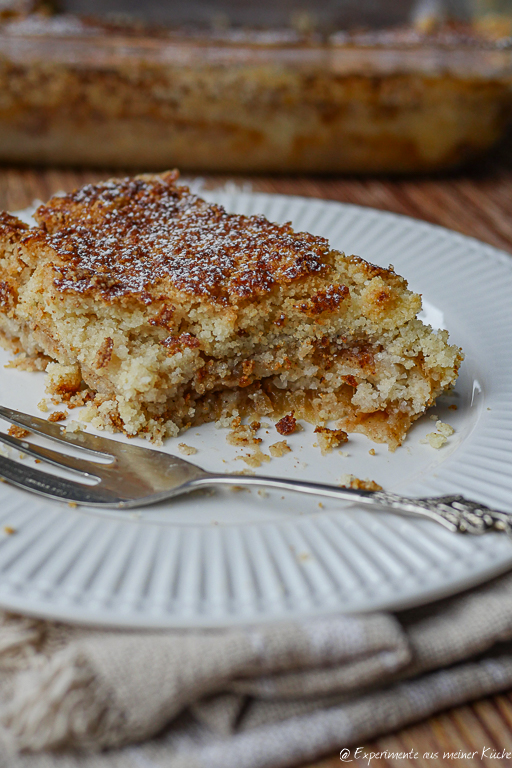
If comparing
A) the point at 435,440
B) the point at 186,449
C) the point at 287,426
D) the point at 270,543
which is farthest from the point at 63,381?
the point at 435,440

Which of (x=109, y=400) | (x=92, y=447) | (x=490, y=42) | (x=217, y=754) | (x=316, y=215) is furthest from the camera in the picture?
(x=490, y=42)

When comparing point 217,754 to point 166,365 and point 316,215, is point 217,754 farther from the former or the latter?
point 316,215

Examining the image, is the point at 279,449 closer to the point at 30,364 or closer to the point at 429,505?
the point at 429,505

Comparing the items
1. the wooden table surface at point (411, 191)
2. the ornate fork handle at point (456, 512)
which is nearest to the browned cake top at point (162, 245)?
the ornate fork handle at point (456, 512)

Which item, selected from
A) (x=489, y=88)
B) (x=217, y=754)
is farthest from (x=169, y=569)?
(x=489, y=88)

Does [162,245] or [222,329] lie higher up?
[162,245]

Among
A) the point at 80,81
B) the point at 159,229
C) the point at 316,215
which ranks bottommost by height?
the point at 159,229
